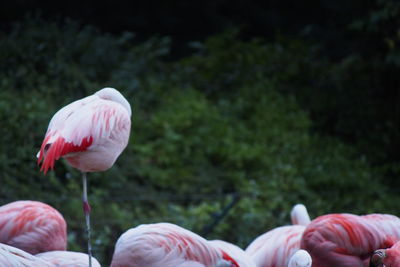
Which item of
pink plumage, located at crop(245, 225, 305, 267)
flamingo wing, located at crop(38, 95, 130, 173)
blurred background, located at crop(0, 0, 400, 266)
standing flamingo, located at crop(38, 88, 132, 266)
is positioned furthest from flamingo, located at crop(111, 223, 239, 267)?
blurred background, located at crop(0, 0, 400, 266)

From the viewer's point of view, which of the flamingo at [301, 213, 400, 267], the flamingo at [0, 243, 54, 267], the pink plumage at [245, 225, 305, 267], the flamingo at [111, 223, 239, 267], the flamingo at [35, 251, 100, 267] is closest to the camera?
the flamingo at [0, 243, 54, 267]

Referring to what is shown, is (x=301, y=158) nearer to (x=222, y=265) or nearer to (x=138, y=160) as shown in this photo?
(x=138, y=160)

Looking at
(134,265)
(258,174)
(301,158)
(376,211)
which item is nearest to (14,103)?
(258,174)

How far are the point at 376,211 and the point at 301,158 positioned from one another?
1029mm

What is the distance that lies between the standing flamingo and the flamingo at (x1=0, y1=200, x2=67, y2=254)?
16.3 inches

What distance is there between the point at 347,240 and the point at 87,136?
1.30 metres

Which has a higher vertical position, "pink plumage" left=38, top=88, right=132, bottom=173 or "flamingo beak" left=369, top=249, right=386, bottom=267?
"pink plumage" left=38, top=88, right=132, bottom=173

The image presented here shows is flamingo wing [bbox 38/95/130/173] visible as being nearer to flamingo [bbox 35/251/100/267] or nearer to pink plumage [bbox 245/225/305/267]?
flamingo [bbox 35/251/100/267]

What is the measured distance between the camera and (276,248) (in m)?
4.01

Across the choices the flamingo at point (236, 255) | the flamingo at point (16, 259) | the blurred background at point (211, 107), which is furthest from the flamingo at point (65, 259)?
the blurred background at point (211, 107)

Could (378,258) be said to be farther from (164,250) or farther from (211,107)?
(211,107)

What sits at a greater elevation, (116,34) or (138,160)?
(116,34)

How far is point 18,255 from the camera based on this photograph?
9.98 feet

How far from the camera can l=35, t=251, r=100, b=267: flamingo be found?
11.2ft
